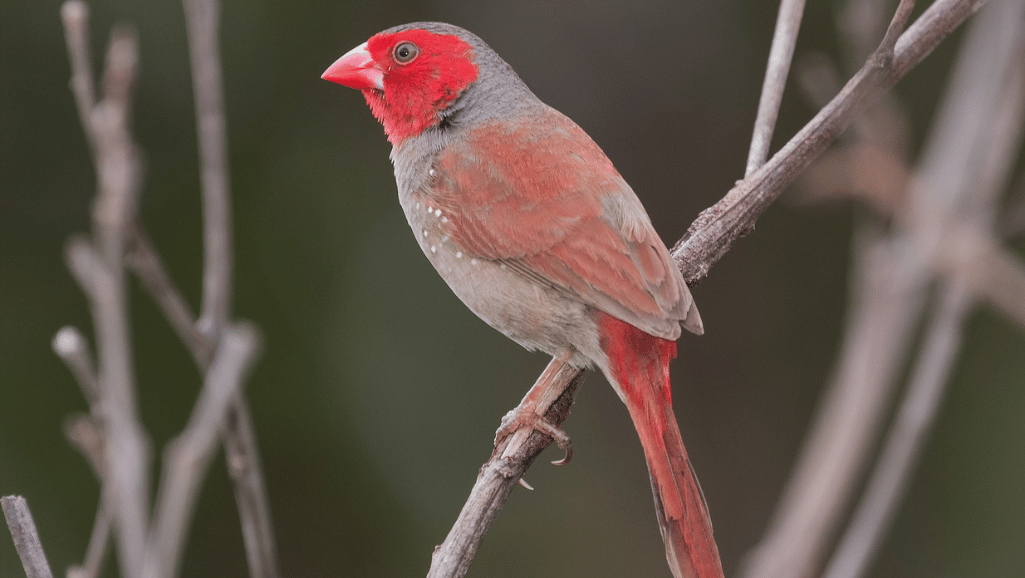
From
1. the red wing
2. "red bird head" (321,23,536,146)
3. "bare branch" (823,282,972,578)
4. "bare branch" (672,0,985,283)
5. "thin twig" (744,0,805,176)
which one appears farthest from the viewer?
"red bird head" (321,23,536,146)

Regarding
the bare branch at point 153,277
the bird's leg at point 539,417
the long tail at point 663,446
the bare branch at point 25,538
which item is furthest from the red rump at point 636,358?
the bare branch at point 153,277

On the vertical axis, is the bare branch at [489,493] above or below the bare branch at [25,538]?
below

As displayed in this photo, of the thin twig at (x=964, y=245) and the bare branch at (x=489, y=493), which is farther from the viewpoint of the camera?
the bare branch at (x=489, y=493)

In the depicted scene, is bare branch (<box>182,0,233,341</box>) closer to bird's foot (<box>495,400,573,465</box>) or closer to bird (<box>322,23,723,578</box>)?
bird (<box>322,23,723,578</box>)

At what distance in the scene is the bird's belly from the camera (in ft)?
8.98

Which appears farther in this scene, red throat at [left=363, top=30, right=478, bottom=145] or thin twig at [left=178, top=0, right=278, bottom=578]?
red throat at [left=363, top=30, right=478, bottom=145]

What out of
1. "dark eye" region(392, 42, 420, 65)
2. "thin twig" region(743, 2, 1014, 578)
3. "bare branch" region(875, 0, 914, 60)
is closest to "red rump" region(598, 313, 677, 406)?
"thin twig" region(743, 2, 1014, 578)

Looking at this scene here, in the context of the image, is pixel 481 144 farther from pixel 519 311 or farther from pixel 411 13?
pixel 411 13

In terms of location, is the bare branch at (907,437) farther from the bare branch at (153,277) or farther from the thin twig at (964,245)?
the bare branch at (153,277)

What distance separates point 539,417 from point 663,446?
433 millimetres

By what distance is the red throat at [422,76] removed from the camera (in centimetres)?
323

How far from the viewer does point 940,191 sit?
1.53 m

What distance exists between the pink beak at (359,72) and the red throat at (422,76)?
25mm

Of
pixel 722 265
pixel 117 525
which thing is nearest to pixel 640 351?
pixel 117 525
